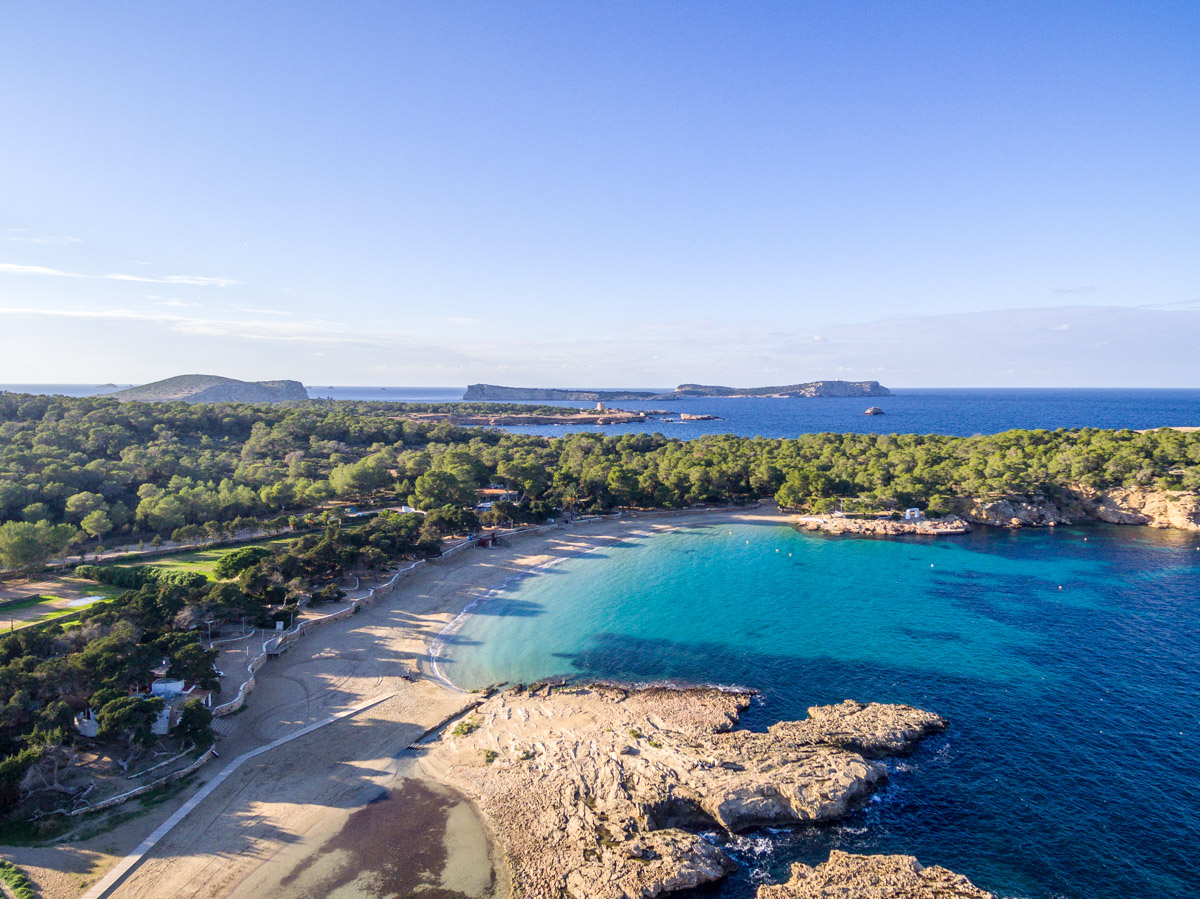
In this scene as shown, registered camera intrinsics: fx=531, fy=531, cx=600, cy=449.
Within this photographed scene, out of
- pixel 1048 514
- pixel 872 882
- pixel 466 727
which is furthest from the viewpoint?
pixel 1048 514

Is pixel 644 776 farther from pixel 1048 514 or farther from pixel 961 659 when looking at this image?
pixel 1048 514

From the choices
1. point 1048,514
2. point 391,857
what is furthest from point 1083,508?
point 391,857

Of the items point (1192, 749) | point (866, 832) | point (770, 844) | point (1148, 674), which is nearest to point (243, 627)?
point (770, 844)

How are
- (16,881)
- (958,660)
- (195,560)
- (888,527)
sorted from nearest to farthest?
(16,881)
(958,660)
(195,560)
(888,527)

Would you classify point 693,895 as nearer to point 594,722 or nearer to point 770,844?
point 770,844

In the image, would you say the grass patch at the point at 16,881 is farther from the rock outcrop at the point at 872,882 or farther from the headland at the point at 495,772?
the rock outcrop at the point at 872,882

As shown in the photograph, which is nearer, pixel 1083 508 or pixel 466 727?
pixel 466 727
